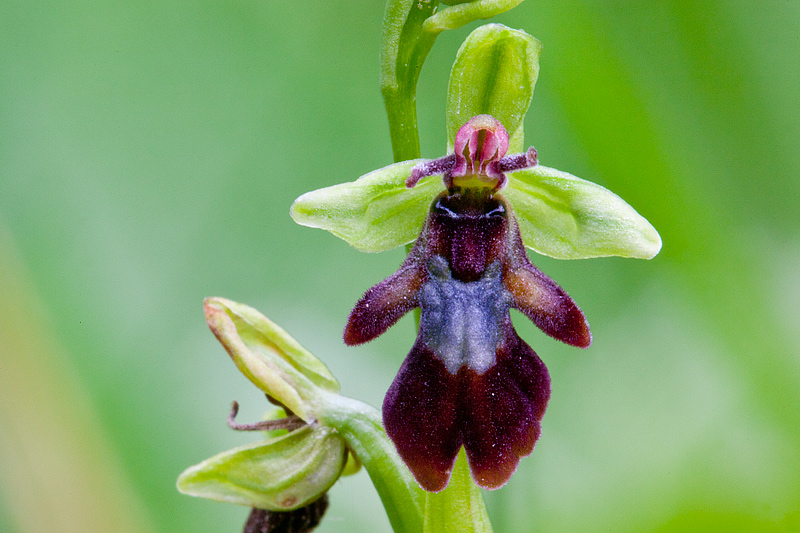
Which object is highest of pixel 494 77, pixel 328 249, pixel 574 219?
pixel 328 249

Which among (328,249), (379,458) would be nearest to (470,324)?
(379,458)

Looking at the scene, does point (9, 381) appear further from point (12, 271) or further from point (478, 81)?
point (478, 81)

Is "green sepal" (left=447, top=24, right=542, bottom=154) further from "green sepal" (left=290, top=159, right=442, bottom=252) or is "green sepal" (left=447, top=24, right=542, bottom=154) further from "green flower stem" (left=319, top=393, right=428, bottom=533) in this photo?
"green flower stem" (left=319, top=393, right=428, bottom=533)

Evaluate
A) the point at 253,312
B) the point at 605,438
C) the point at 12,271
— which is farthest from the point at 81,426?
the point at 605,438

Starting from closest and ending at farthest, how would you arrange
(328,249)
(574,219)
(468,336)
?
1. (468,336)
2. (574,219)
3. (328,249)

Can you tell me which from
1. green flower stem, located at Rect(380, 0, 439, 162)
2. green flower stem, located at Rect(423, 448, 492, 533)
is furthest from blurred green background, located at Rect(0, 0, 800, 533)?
green flower stem, located at Rect(380, 0, 439, 162)

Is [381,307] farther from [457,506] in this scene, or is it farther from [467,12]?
[467,12]

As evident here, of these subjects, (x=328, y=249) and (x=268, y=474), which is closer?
(x=268, y=474)
